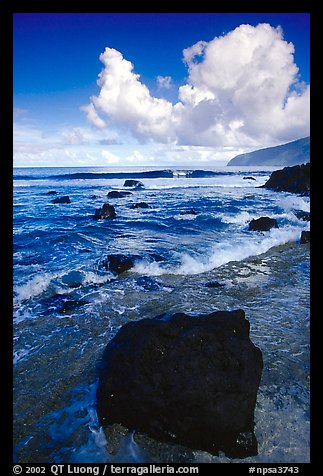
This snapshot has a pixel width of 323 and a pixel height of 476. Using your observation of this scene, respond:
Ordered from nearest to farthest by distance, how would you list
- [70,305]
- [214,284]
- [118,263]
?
1. [70,305]
2. [214,284]
3. [118,263]

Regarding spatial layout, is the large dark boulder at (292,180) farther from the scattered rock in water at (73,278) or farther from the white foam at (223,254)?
the scattered rock in water at (73,278)

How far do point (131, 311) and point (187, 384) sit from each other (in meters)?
3.03

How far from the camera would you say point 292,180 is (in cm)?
3328

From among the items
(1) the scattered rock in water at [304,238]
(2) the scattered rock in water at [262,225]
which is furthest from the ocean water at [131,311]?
(2) the scattered rock in water at [262,225]

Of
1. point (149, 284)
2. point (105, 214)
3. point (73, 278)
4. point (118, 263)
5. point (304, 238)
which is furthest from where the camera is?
point (105, 214)

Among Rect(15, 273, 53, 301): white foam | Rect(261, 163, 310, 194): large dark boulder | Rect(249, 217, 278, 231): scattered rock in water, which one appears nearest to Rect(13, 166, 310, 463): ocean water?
Rect(15, 273, 53, 301): white foam

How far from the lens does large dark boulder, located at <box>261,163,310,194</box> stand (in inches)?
1241

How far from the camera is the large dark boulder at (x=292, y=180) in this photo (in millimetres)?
31531

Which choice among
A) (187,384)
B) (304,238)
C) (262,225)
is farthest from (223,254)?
(187,384)

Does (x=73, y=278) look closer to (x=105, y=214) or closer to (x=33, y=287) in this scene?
(x=33, y=287)

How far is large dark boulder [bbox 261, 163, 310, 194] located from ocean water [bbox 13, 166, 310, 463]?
65.2 ft

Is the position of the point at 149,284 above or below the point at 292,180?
below

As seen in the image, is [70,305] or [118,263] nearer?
[70,305]
